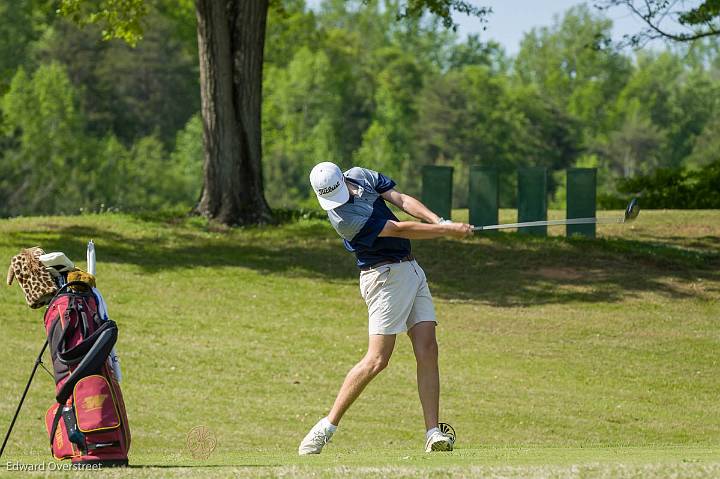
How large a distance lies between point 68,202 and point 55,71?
13000 mm

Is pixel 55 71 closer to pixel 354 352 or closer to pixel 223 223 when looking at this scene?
pixel 223 223

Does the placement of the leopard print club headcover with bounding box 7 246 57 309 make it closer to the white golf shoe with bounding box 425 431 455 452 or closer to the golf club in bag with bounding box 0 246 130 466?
the golf club in bag with bounding box 0 246 130 466

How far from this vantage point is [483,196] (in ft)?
74.5

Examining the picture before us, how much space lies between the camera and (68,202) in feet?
234

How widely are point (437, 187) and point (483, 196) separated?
778mm

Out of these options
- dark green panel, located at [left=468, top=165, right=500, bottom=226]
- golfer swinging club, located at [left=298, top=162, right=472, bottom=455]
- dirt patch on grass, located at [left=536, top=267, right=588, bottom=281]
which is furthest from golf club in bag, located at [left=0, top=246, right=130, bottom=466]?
dark green panel, located at [left=468, top=165, right=500, bottom=226]

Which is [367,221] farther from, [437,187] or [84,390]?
[437,187]

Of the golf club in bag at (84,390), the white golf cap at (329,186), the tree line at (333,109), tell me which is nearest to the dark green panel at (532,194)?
the white golf cap at (329,186)

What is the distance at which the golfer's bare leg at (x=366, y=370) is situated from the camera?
9039mm

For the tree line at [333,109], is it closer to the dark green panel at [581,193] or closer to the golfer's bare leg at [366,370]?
the dark green panel at [581,193]

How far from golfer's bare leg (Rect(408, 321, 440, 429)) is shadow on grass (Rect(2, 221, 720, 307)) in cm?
969

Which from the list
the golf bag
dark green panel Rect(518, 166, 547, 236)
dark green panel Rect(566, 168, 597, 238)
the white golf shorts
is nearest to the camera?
the golf bag

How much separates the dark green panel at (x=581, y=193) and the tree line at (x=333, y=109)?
41.2 m

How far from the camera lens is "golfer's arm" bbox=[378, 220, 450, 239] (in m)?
8.68
